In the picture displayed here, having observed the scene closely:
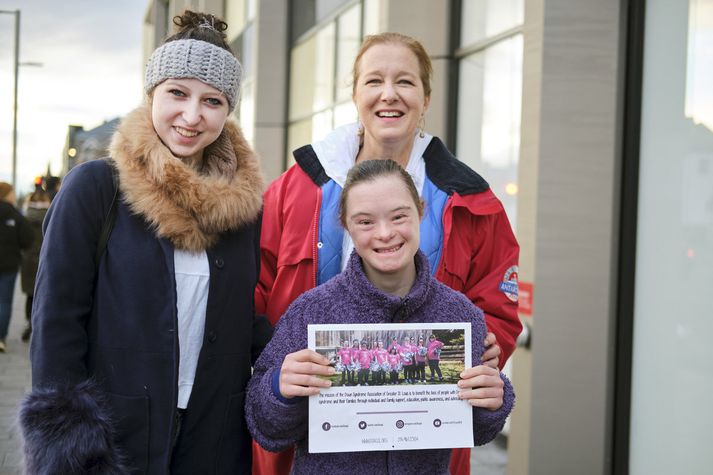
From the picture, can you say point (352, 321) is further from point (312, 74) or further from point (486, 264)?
point (312, 74)

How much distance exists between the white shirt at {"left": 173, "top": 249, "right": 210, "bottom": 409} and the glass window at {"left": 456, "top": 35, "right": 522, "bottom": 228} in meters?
4.34

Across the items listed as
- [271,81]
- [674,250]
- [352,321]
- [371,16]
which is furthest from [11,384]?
[271,81]

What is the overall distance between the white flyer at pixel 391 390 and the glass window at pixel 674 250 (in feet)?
7.83

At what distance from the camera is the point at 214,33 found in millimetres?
2648

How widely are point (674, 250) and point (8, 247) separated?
27.7 ft

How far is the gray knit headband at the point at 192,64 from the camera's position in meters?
2.50

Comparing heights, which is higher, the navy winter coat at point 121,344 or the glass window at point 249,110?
the glass window at point 249,110

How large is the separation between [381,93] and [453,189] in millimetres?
444

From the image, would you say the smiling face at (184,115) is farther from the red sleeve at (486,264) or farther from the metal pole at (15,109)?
the metal pole at (15,109)

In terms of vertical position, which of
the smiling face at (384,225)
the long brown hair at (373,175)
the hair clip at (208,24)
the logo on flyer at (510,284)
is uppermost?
the hair clip at (208,24)

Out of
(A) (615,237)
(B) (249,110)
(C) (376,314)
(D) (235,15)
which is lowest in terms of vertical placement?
(C) (376,314)

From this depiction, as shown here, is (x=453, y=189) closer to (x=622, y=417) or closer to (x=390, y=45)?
(x=390, y=45)

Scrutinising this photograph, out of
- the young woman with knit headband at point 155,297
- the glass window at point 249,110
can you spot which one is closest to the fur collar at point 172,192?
the young woman with knit headband at point 155,297

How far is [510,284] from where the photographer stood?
3.01 metres
